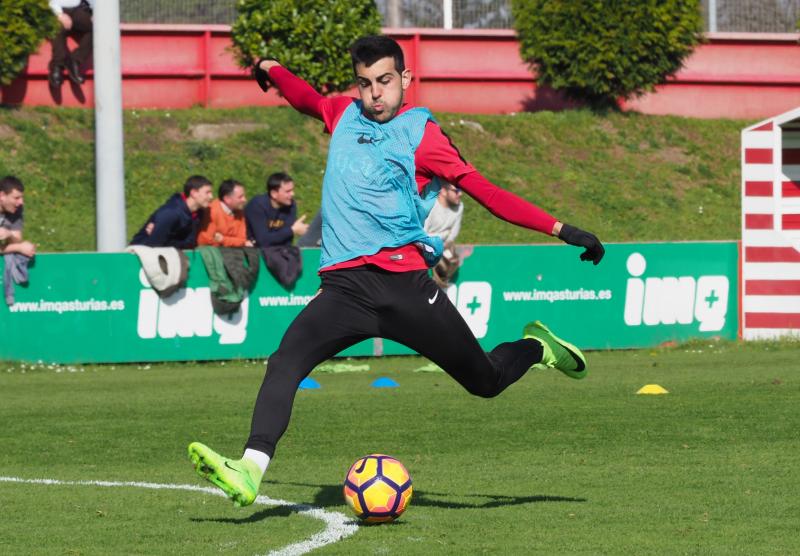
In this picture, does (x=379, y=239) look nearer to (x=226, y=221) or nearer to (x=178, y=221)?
(x=178, y=221)

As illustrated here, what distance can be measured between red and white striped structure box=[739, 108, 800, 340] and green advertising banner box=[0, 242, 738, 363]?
22 cm

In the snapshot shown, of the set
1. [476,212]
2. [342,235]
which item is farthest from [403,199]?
[476,212]

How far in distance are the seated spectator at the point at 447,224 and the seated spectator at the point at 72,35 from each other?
10.5 m

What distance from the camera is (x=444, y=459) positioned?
30.1 feet

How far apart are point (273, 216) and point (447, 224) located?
199 centimetres

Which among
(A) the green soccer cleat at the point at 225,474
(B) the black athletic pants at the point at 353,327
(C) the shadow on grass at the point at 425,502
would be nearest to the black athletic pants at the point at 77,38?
(C) the shadow on grass at the point at 425,502

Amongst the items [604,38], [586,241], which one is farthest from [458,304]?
[604,38]

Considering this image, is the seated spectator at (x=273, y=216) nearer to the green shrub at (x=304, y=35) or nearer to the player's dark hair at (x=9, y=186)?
the player's dark hair at (x=9, y=186)

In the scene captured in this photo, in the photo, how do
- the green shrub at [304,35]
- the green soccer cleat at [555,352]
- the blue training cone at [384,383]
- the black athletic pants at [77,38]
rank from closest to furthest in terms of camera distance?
the green soccer cleat at [555,352] → the blue training cone at [384,383] → the black athletic pants at [77,38] → the green shrub at [304,35]

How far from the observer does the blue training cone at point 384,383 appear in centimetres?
1381

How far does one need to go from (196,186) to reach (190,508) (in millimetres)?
9176

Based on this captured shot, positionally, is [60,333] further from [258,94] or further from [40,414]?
[258,94]

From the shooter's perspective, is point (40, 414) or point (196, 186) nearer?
point (40, 414)

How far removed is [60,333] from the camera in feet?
51.5
